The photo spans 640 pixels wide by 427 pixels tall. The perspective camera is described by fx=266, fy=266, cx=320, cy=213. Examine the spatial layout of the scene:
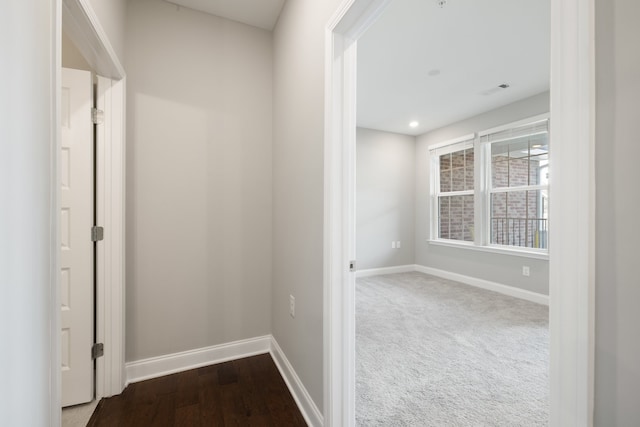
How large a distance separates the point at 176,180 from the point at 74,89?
767mm

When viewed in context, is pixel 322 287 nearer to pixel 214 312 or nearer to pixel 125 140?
pixel 214 312

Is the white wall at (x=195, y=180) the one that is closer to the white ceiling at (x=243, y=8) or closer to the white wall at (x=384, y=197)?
the white ceiling at (x=243, y=8)

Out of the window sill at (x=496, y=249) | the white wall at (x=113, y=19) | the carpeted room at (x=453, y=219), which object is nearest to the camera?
the white wall at (x=113, y=19)

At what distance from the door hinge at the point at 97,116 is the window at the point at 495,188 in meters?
4.48

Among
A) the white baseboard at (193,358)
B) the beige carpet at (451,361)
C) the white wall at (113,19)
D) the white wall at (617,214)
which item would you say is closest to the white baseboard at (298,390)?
the white baseboard at (193,358)

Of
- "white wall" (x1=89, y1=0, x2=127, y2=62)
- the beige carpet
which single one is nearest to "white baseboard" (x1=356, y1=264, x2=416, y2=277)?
the beige carpet

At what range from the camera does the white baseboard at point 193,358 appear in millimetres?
1921

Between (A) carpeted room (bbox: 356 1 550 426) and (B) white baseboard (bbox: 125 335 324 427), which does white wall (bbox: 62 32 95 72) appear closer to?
(B) white baseboard (bbox: 125 335 324 427)

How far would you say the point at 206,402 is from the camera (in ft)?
5.55

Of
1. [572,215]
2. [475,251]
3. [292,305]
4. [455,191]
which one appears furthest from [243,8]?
[475,251]

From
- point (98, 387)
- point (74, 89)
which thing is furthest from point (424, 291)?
point (74, 89)

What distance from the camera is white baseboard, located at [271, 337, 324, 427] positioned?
4.81 feet

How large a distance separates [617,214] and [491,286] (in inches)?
169

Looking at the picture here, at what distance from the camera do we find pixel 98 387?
1710 millimetres
